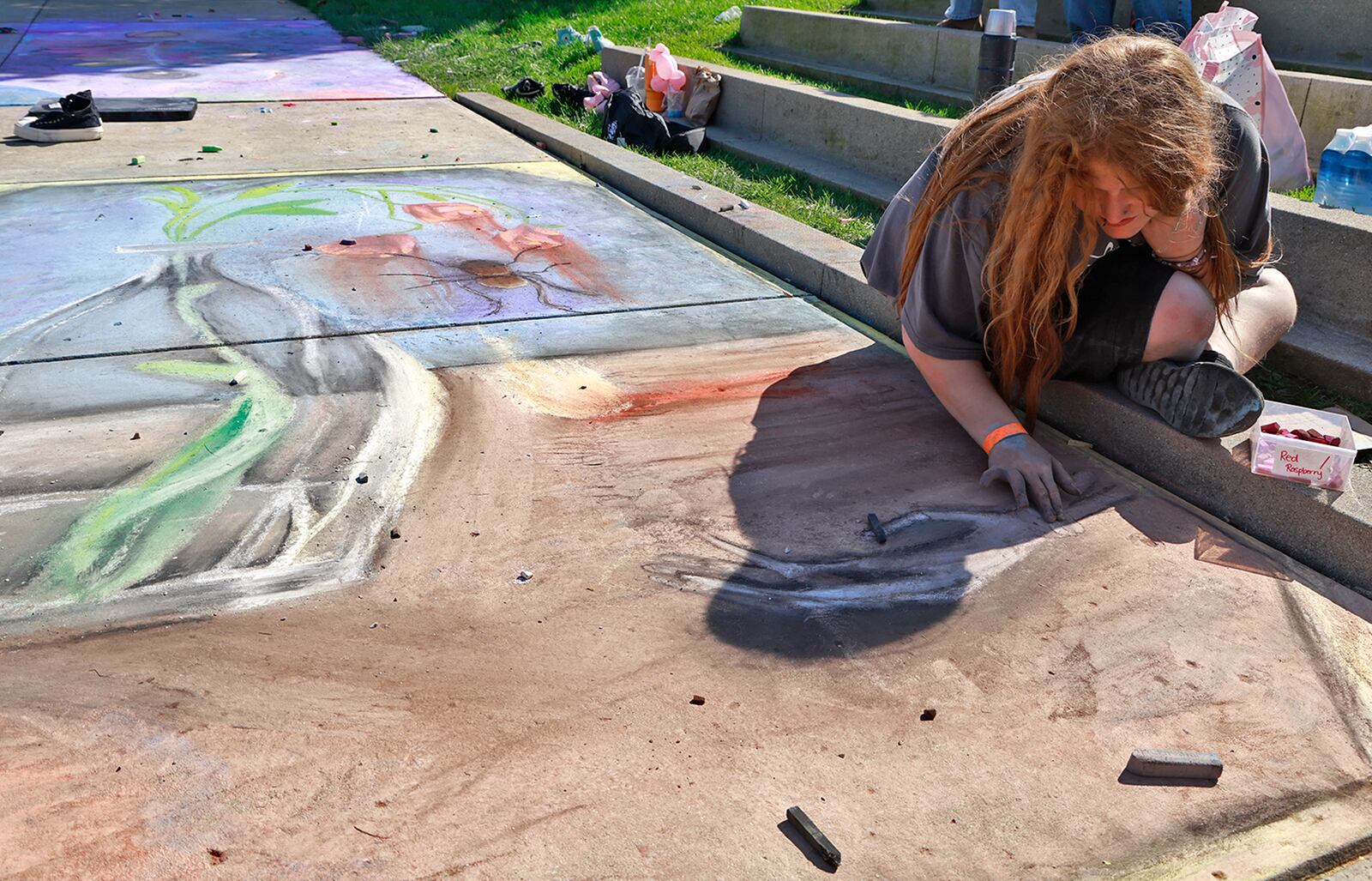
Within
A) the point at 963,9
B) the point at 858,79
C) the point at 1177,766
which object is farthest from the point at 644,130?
the point at 1177,766

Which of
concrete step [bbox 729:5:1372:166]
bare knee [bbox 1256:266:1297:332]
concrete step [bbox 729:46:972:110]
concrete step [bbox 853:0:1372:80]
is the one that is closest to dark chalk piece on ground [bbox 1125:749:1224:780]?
bare knee [bbox 1256:266:1297:332]

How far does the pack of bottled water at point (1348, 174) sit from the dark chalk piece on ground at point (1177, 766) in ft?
7.34

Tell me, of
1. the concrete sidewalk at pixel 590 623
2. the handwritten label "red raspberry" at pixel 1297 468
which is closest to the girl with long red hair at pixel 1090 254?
the handwritten label "red raspberry" at pixel 1297 468

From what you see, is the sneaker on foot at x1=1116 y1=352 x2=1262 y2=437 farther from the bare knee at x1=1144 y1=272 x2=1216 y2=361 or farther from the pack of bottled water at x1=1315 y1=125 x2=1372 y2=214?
the pack of bottled water at x1=1315 y1=125 x2=1372 y2=214

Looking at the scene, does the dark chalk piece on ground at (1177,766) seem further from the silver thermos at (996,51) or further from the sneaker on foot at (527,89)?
the sneaker on foot at (527,89)

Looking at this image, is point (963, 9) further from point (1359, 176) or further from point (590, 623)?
point (590, 623)

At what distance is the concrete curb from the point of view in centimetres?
241

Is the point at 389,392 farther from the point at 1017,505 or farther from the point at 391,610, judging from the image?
the point at 1017,505

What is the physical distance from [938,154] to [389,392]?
1.64 meters

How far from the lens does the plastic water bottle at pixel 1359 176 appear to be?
3.33 meters

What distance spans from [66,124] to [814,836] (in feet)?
20.6

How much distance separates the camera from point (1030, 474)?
2.64m

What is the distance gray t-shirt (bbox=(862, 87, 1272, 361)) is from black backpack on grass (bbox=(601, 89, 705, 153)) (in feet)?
11.6

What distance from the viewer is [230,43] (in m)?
10.6
